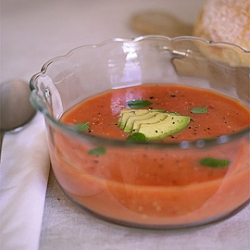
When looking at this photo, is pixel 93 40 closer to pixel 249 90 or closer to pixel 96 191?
pixel 249 90

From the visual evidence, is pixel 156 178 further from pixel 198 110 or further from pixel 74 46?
pixel 74 46

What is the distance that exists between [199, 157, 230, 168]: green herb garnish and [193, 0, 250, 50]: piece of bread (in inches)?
29.7

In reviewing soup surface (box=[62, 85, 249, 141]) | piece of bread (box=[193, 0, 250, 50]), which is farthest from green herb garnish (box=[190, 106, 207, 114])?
piece of bread (box=[193, 0, 250, 50])

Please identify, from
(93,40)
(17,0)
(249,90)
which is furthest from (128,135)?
(17,0)

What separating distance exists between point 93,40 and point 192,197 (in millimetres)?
1411

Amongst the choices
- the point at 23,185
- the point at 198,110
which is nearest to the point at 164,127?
the point at 198,110

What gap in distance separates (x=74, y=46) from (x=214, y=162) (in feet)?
4.57

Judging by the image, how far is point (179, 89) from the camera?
137cm

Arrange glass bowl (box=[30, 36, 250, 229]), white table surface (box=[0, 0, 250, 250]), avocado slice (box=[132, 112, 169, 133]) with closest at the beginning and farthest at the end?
glass bowl (box=[30, 36, 250, 229]), white table surface (box=[0, 0, 250, 250]), avocado slice (box=[132, 112, 169, 133])

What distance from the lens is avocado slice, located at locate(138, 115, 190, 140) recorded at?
3.34 feet

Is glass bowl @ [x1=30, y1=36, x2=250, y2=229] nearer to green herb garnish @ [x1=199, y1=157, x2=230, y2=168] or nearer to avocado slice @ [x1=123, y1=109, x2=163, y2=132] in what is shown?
green herb garnish @ [x1=199, y1=157, x2=230, y2=168]

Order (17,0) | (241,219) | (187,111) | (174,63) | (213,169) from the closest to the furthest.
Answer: (213,169), (241,219), (187,111), (174,63), (17,0)

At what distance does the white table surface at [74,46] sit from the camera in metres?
0.94

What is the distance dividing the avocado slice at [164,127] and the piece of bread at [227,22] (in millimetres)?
554
